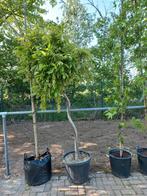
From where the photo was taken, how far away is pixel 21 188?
121 inches

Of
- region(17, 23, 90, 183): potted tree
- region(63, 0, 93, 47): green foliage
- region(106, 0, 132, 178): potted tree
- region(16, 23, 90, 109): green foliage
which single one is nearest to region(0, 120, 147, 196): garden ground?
region(106, 0, 132, 178): potted tree

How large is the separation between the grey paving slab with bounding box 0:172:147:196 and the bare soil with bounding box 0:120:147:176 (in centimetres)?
26

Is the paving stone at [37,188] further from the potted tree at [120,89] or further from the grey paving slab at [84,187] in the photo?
the potted tree at [120,89]

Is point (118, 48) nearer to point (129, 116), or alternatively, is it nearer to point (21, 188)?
point (21, 188)

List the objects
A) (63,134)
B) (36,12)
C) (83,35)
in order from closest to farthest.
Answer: (63,134) → (36,12) → (83,35)

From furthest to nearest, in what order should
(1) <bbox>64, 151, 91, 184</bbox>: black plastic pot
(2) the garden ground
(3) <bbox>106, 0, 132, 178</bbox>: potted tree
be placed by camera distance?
(3) <bbox>106, 0, 132, 178</bbox>: potted tree → (1) <bbox>64, 151, 91, 184</bbox>: black plastic pot → (2) the garden ground

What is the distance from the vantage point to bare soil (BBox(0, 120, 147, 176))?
12.6 feet

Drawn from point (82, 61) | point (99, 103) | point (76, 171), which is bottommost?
point (76, 171)

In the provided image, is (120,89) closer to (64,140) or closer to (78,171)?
(78,171)

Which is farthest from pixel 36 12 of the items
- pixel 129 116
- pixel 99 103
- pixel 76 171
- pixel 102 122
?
pixel 76 171

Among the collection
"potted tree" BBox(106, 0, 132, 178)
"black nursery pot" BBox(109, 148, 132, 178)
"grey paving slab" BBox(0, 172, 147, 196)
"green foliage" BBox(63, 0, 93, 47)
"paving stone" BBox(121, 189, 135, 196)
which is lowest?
"paving stone" BBox(121, 189, 135, 196)

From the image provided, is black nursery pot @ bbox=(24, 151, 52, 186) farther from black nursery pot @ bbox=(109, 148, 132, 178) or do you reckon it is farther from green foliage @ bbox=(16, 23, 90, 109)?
black nursery pot @ bbox=(109, 148, 132, 178)

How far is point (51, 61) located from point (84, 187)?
5.73 ft

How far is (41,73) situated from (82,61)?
1.97ft
